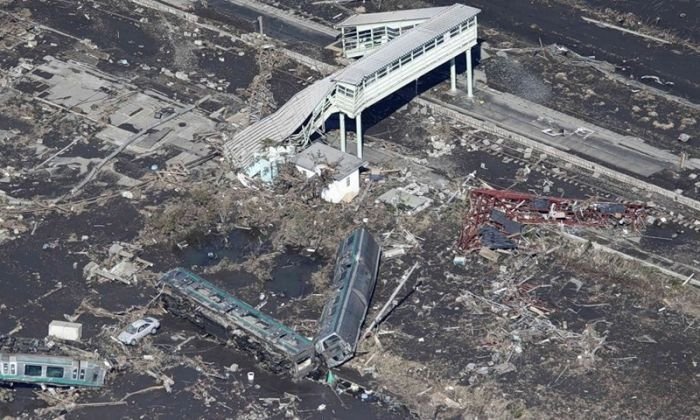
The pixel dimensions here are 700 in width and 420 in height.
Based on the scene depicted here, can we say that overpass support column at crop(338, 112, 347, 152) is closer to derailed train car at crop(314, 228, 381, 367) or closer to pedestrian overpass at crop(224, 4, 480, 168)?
pedestrian overpass at crop(224, 4, 480, 168)

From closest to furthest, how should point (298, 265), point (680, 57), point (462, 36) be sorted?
point (298, 265)
point (462, 36)
point (680, 57)

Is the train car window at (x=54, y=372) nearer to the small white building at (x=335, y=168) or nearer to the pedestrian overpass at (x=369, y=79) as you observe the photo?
the pedestrian overpass at (x=369, y=79)

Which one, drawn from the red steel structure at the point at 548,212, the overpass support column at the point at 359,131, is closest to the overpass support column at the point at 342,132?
the overpass support column at the point at 359,131

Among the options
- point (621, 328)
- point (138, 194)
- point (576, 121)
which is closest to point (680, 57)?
point (576, 121)

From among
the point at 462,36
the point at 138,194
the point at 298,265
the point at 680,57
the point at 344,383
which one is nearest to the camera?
the point at 344,383

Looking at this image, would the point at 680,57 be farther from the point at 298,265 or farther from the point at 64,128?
the point at 64,128

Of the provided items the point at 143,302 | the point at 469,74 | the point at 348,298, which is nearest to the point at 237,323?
the point at 348,298
